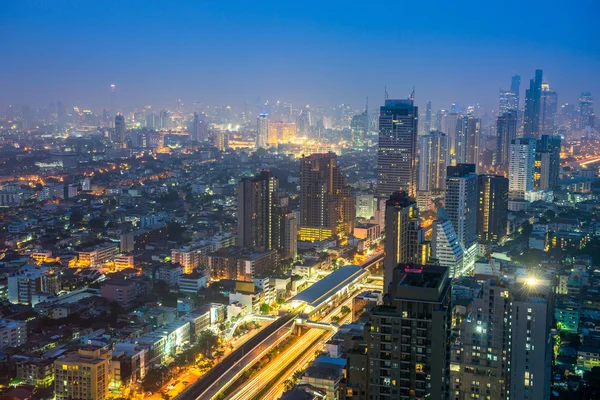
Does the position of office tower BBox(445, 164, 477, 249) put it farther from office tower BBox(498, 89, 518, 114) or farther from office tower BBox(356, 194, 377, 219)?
office tower BBox(498, 89, 518, 114)

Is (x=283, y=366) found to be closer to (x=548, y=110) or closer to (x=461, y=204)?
(x=461, y=204)

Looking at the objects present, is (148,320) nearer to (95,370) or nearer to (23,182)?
(95,370)

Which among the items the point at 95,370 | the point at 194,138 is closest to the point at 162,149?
the point at 194,138

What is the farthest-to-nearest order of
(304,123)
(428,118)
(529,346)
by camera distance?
(304,123) < (428,118) < (529,346)

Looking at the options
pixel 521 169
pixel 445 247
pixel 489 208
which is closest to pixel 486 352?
pixel 445 247

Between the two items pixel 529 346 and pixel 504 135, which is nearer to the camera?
pixel 529 346

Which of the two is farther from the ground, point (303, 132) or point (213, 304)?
point (303, 132)

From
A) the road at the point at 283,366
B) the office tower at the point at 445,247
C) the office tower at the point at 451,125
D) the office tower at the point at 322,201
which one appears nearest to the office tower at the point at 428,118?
the office tower at the point at 451,125
